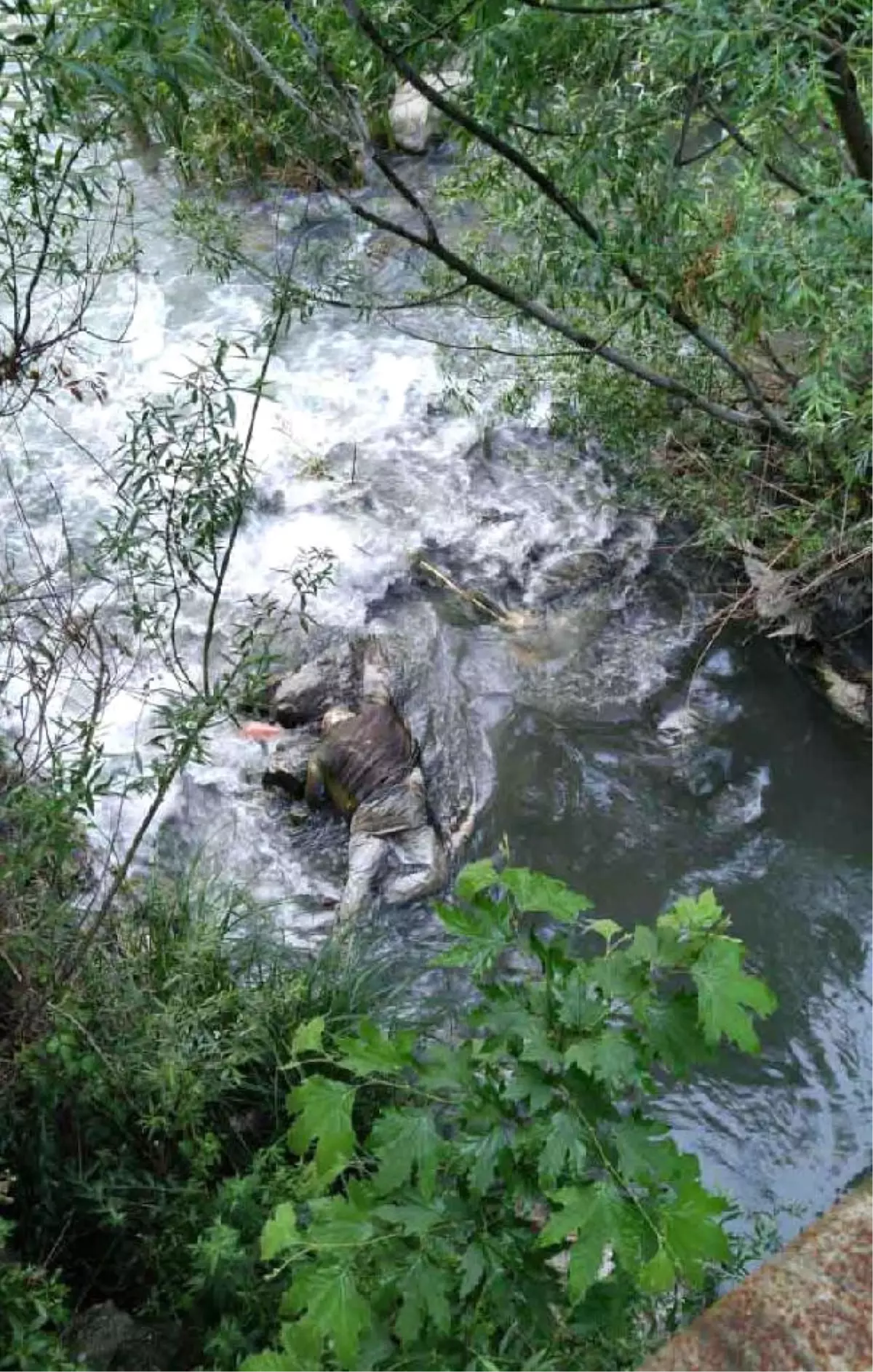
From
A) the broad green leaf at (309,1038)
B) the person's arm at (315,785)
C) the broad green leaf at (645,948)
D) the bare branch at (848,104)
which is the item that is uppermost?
the bare branch at (848,104)

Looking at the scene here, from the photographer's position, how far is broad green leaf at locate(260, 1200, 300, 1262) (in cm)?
222

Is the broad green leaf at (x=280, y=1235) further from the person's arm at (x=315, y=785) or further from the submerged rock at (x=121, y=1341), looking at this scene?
the person's arm at (x=315, y=785)

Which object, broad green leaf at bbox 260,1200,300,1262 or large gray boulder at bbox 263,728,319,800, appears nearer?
broad green leaf at bbox 260,1200,300,1262

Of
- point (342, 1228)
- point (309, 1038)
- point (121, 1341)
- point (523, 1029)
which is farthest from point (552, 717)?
point (342, 1228)

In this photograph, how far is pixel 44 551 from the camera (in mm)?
6430

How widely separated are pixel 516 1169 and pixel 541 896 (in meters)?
0.49

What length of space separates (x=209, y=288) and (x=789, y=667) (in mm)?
5084

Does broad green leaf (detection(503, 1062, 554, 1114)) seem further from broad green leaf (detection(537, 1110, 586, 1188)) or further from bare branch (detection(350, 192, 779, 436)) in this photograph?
bare branch (detection(350, 192, 779, 436))

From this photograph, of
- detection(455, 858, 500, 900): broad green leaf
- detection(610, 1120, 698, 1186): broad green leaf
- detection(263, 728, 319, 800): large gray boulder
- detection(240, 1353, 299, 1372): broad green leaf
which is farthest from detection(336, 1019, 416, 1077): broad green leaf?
detection(263, 728, 319, 800): large gray boulder

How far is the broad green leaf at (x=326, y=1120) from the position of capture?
2.12 meters

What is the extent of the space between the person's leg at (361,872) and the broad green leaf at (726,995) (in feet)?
8.92

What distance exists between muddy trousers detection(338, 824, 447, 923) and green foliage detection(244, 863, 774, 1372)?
2.43 meters

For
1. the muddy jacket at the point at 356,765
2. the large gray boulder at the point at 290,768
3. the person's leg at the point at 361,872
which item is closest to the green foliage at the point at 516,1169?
the person's leg at the point at 361,872

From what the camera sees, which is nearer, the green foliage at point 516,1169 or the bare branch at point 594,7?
the green foliage at point 516,1169
